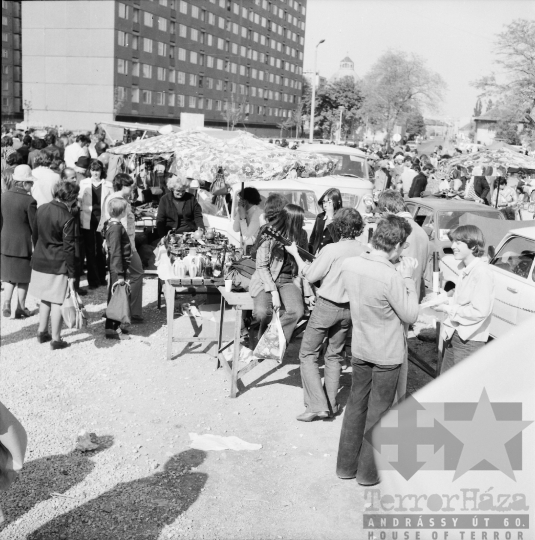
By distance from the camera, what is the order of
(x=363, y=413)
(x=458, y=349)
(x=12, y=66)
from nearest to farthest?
(x=363, y=413)
(x=458, y=349)
(x=12, y=66)

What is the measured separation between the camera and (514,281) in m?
6.88

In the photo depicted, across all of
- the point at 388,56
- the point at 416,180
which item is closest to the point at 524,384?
the point at 416,180

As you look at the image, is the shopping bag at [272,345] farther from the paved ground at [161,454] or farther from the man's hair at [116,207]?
the man's hair at [116,207]

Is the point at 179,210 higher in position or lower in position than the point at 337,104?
lower

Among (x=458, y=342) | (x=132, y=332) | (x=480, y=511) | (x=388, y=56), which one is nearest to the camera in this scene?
(x=480, y=511)

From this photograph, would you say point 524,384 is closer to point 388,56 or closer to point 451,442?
point 451,442

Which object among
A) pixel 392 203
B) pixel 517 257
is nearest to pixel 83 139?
pixel 392 203

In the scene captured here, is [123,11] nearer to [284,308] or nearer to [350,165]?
[350,165]

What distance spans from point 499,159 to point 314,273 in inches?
404

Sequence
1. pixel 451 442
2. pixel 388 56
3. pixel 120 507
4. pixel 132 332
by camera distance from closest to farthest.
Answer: pixel 451 442 → pixel 120 507 → pixel 132 332 → pixel 388 56

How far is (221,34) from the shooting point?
80.9 m

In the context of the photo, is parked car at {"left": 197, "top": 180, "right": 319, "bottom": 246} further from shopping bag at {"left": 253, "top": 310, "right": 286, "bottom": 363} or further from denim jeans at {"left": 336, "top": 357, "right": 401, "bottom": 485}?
denim jeans at {"left": 336, "top": 357, "right": 401, "bottom": 485}

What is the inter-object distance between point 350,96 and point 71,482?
273ft

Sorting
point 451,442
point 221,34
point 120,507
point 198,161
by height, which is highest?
point 221,34
